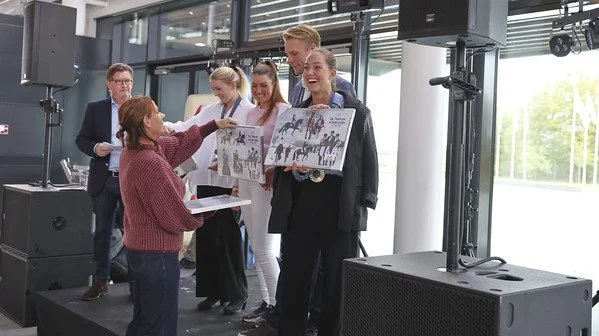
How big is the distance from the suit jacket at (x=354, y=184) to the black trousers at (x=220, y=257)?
0.86 meters

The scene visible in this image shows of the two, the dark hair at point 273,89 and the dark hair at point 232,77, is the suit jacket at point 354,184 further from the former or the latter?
the dark hair at point 232,77

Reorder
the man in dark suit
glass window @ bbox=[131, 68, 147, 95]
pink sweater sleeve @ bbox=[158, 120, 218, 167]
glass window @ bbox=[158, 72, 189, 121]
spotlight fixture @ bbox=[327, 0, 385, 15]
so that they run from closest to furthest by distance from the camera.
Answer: pink sweater sleeve @ bbox=[158, 120, 218, 167], the man in dark suit, spotlight fixture @ bbox=[327, 0, 385, 15], glass window @ bbox=[158, 72, 189, 121], glass window @ bbox=[131, 68, 147, 95]

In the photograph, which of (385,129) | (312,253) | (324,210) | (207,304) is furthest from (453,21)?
(385,129)

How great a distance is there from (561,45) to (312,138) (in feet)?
5.44

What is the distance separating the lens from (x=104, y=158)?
3816 millimetres

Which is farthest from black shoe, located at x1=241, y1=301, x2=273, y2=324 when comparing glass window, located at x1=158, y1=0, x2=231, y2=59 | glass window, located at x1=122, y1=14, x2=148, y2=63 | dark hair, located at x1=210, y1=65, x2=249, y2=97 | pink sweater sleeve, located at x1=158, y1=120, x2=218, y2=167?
glass window, located at x1=122, y1=14, x2=148, y2=63

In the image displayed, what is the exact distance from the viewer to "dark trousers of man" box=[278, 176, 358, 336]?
2746 mm

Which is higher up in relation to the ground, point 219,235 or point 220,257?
point 219,235

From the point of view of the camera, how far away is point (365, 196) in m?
2.74

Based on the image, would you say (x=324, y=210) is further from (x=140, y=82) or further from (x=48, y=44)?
(x=140, y=82)

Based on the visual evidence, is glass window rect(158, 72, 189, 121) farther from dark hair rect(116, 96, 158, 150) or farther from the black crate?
dark hair rect(116, 96, 158, 150)

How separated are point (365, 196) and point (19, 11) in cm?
912

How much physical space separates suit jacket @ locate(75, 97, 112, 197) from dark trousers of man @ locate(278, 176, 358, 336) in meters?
1.48

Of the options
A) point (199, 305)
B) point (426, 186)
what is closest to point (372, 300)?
point (199, 305)
